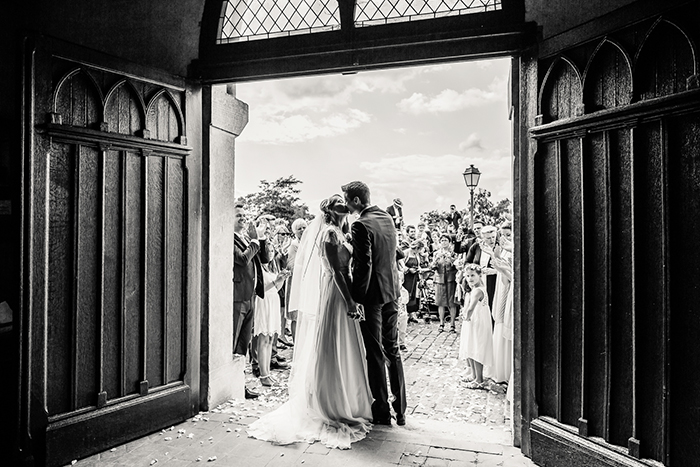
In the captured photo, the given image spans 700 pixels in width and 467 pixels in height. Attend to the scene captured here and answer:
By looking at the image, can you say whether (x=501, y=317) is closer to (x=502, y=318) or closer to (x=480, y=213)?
(x=502, y=318)

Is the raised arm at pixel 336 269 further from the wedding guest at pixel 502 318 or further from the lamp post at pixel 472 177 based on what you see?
the lamp post at pixel 472 177

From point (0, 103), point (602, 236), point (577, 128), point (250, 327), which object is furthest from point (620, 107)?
point (0, 103)

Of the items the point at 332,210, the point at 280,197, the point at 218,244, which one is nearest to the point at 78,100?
the point at 218,244

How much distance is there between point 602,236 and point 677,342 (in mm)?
830

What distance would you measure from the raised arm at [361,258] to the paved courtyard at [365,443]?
4.49 feet

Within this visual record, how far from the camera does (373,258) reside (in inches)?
194

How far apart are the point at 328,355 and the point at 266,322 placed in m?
1.93

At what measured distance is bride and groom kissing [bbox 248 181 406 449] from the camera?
187 inches

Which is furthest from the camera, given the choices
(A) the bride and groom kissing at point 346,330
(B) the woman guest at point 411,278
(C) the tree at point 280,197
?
(C) the tree at point 280,197

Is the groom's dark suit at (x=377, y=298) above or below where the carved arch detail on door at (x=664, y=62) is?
below

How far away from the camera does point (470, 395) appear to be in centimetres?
612

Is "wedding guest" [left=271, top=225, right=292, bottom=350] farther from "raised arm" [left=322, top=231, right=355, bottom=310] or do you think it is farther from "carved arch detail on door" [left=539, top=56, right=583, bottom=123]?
"carved arch detail on door" [left=539, top=56, right=583, bottom=123]

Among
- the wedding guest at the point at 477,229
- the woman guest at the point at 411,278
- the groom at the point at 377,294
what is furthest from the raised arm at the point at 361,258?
the woman guest at the point at 411,278

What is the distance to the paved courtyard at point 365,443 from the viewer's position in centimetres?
402
